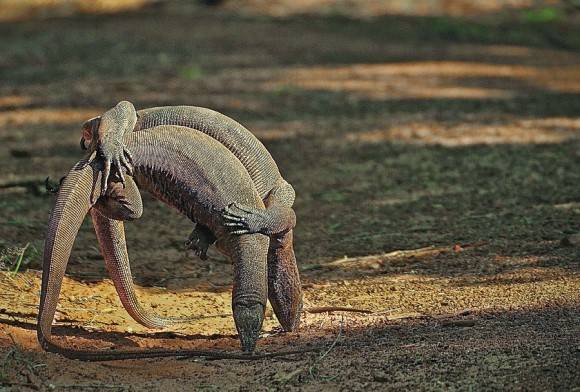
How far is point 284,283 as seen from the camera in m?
4.42

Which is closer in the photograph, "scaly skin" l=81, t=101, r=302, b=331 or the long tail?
"scaly skin" l=81, t=101, r=302, b=331

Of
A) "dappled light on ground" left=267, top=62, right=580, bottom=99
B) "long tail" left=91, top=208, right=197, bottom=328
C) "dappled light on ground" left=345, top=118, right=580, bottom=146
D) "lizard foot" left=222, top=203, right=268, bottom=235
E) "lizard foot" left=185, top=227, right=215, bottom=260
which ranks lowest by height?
"dappled light on ground" left=267, top=62, right=580, bottom=99

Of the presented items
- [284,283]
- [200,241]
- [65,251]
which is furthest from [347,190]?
[65,251]

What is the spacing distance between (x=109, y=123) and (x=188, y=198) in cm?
42

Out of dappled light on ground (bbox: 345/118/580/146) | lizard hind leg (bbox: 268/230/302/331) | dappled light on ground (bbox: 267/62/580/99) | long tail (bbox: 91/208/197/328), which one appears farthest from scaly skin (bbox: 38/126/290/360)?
dappled light on ground (bbox: 267/62/580/99)

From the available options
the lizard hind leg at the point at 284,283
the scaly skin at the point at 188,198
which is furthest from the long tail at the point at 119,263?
the lizard hind leg at the point at 284,283

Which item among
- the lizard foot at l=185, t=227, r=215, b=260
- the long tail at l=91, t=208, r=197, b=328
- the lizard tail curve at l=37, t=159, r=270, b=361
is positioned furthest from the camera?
the long tail at l=91, t=208, r=197, b=328

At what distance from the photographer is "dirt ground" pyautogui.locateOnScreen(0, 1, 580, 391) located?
399 cm

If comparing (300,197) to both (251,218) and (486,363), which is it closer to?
(251,218)

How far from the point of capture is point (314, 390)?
3.74 m

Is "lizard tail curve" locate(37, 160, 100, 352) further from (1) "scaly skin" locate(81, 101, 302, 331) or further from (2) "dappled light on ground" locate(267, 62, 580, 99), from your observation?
(2) "dappled light on ground" locate(267, 62, 580, 99)

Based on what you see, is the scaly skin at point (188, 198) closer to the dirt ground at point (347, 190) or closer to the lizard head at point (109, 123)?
the lizard head at point (109, 123)

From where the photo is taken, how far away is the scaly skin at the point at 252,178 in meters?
4.10

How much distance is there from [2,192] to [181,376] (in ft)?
10.8
